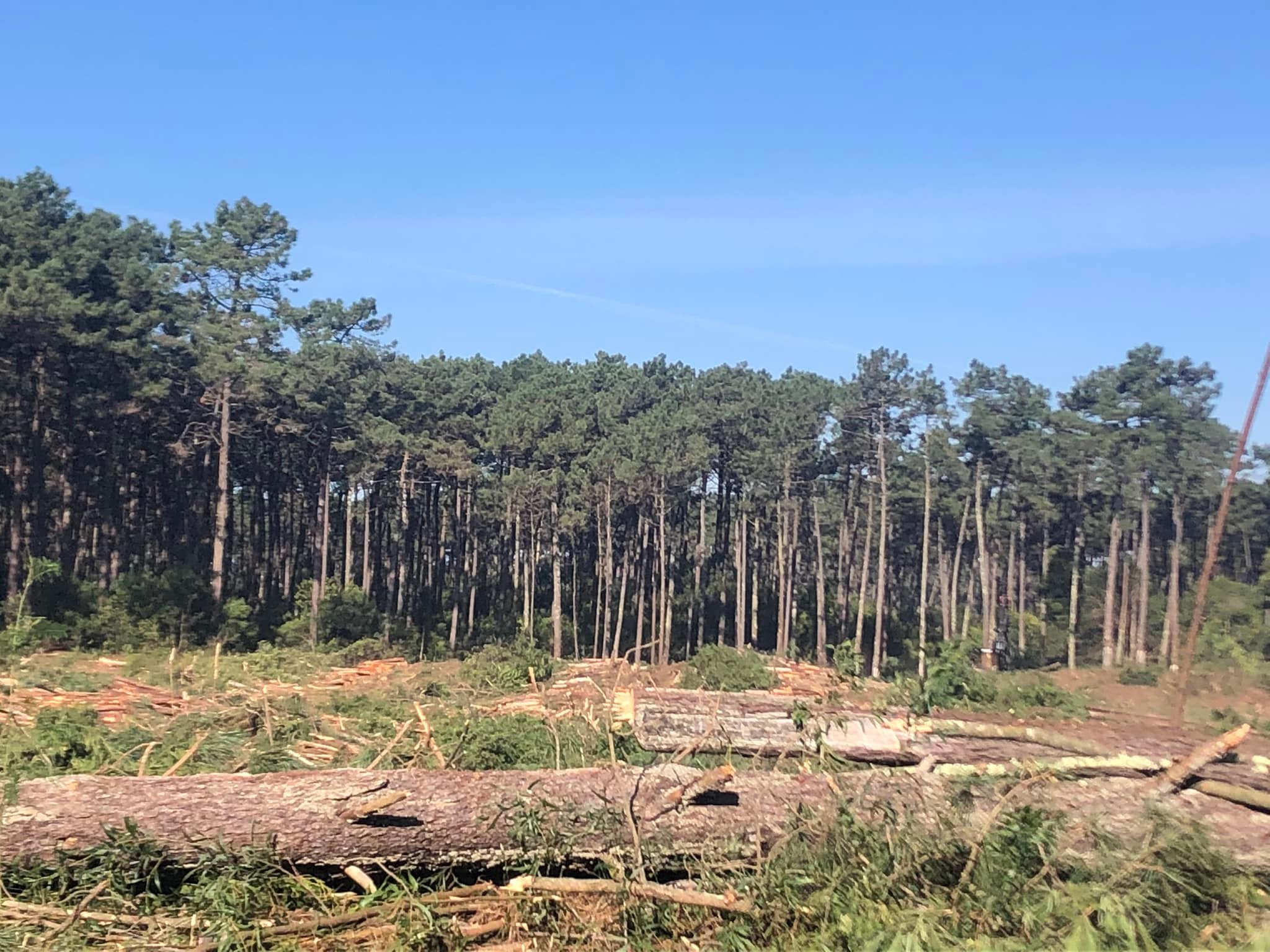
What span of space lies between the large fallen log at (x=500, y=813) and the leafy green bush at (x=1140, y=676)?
29025 mm

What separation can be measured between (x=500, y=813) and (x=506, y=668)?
1080 centimetres

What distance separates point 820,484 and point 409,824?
42.2 meters

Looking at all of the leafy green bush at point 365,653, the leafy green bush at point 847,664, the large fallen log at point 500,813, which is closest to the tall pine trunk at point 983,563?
the leafy green bush at point 365,653

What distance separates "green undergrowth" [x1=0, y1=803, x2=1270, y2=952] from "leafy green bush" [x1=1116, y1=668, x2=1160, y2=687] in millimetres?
29177

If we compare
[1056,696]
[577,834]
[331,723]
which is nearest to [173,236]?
[331,723]

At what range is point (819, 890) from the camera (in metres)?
5.71

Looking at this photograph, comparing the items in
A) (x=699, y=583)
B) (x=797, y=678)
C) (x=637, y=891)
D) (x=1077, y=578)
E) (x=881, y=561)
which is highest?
(x=637, y=891)

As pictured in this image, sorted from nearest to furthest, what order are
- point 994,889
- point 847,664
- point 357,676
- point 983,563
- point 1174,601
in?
point 994,889
point 847,664
point 357,676
point 1174,601
point 983,563

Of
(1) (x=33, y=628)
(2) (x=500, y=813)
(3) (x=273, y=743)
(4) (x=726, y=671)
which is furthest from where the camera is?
(1) (x=33, y=628)

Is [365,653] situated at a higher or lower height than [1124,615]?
lower

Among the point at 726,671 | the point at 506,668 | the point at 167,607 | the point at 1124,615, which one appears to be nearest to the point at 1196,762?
the point at 506,668

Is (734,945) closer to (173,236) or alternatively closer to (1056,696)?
(1056,696)

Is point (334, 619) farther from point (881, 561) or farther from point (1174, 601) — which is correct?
point (1174, 601)

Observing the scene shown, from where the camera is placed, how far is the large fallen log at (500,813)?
19.2 ft
